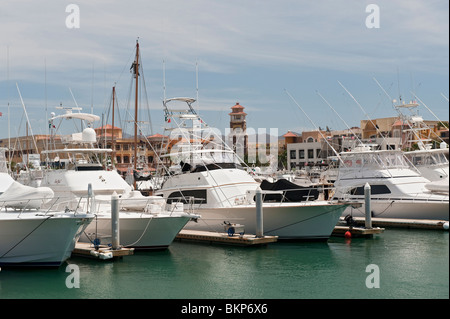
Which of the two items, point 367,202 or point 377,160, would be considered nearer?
point 367,202

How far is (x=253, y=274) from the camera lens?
1875 cm

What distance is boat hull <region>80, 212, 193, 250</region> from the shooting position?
22391 millimetres

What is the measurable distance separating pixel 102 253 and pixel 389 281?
33.4 feet

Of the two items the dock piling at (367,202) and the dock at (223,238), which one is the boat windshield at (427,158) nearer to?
the dock piling at (367,202)

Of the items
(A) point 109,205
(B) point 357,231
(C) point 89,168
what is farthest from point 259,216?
(C) point 89,168

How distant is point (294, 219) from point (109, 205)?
28.2 ft

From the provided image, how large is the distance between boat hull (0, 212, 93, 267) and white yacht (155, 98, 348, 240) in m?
6.82

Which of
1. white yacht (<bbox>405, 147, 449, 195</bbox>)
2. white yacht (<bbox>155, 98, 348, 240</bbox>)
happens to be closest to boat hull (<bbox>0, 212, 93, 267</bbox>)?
white yacht (<bbox>155, 98, 348, 240</bbox>)

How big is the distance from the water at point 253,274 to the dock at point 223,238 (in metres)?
0.32

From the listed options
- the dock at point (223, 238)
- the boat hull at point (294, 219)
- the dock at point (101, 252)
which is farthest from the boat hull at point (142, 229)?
the boat hull at point (294, 219)

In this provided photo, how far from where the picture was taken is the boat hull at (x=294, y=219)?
83.4ft

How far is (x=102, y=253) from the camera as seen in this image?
2014cm

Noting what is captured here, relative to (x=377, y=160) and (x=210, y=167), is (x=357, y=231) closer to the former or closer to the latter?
(x=377, y=160)
